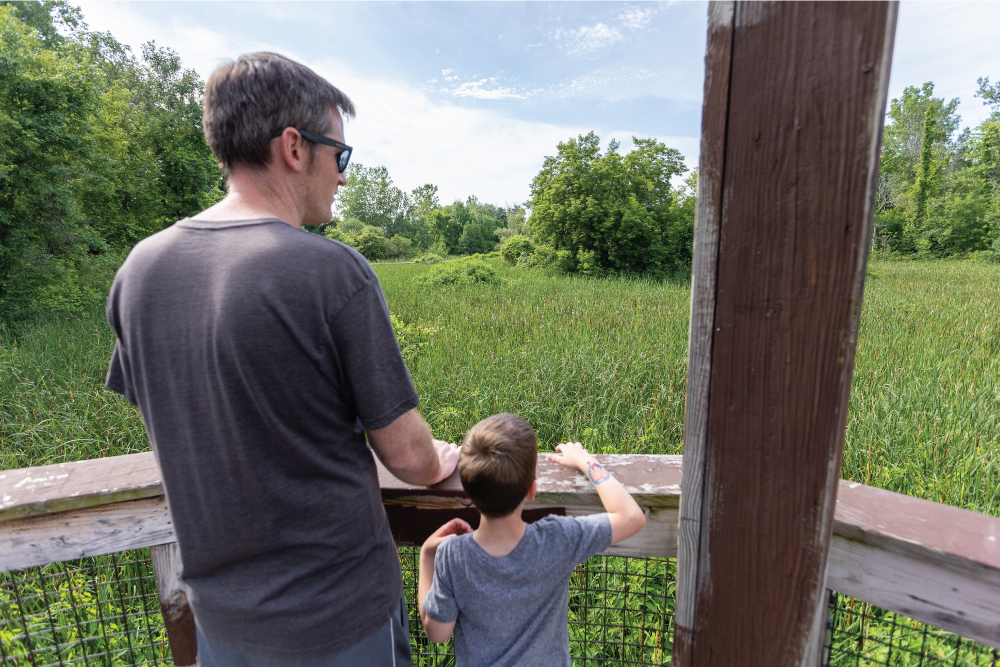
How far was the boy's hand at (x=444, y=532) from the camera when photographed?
1.12m

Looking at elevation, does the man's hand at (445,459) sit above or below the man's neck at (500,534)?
above

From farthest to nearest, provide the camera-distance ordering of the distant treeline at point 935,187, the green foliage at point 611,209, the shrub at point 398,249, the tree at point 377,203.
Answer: the tree at point 377,203
the shrub at point 398,249
the distant treeline at point 935,187
the green foliage at point 611,209

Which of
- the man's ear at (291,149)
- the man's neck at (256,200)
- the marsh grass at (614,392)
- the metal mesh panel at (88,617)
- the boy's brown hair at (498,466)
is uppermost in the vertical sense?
the man's ear at (291,149)

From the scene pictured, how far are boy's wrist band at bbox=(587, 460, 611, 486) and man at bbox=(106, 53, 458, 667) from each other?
345 mm

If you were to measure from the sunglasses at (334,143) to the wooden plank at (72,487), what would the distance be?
0.84 m

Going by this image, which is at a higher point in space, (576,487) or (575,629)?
(576,487)

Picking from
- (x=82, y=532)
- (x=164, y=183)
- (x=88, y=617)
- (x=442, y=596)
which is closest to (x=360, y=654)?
(x=442, y=596)

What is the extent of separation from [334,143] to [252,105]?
172 millimetres

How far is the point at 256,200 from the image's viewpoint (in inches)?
37.9

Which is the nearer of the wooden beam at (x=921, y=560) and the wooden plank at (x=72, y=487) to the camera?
the wooden beam at (x=921, y=560)

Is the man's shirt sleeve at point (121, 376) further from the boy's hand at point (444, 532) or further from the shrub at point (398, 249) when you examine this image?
the shrub at point (398, 249)

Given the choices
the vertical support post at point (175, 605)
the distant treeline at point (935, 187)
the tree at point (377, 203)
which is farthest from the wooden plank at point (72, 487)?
the tree at point (377, 203)

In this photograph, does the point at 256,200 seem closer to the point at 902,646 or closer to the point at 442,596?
the point at 442,596

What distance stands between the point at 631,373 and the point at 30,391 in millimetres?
5667
